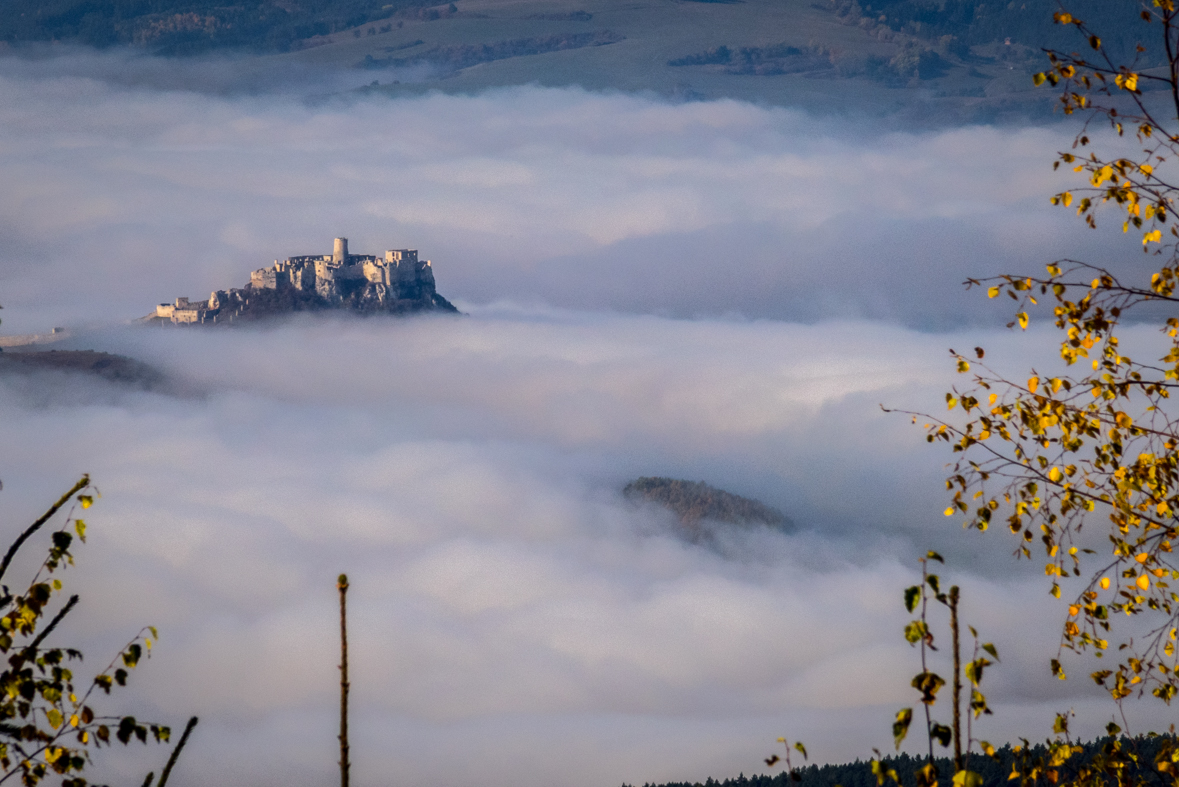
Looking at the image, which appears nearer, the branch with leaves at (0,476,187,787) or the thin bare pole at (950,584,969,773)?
the thin bare pole at (950,584,969,773)

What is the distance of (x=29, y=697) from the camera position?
1155cm

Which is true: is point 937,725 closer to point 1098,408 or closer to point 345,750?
point 345,750

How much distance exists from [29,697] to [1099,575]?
1061 cm

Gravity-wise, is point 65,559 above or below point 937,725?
above

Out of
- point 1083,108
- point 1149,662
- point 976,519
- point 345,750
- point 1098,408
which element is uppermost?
point 1083,108

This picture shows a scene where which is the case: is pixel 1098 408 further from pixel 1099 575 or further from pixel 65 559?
pixel 65 559

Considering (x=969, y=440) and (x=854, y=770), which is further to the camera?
(x=854, y=770)

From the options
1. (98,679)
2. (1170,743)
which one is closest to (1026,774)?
(1170,743)

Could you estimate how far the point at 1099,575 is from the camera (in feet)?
46.3

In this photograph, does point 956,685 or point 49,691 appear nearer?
point 956,685

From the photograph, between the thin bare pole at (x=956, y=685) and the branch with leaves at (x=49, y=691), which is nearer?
the thin bare pole at (x=956, y=685)

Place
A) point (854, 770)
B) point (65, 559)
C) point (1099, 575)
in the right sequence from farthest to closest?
point (854, 770) < point (1099, 575) < point (65, 559)

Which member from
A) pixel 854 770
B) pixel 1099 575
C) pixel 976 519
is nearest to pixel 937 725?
pixel 1099 575

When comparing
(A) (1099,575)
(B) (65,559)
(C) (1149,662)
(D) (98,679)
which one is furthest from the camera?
(C) (1149,662)
